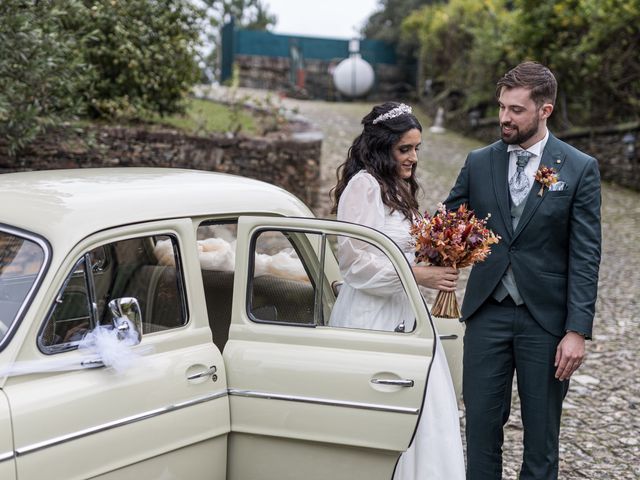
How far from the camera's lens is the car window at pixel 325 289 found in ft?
11.6

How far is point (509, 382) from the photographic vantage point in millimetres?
3836

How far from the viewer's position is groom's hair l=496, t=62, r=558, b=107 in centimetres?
356

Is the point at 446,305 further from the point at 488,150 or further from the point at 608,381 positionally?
the point at 608,381

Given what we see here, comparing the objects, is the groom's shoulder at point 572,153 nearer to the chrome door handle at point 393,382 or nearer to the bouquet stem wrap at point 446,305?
the bouquet stem wrap at point 446,305

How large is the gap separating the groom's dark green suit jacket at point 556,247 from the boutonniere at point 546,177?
1.0 inches

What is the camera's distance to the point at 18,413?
9.18 feet

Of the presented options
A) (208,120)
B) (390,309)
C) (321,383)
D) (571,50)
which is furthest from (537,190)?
(571,50)

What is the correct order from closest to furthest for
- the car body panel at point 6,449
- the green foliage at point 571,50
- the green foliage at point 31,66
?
the car body panel at point 6,449 < the green foliage at point 31,66 < the green foliage at point 571,50

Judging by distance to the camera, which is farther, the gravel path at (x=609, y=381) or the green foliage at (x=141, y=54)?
the green foliage at (x=141, y=54)

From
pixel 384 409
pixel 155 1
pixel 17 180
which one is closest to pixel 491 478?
pixel 384 409

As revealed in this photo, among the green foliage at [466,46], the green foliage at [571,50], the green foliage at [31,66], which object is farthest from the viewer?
the green foliage at [466,46]

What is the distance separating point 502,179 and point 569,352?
2.64 feet

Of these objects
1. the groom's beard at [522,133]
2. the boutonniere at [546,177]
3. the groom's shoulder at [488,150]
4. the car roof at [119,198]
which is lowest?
the car roof at [119,198]

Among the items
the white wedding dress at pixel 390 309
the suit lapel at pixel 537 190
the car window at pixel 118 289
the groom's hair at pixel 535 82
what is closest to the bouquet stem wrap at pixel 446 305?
the white wedding dress at pixel 390 309
